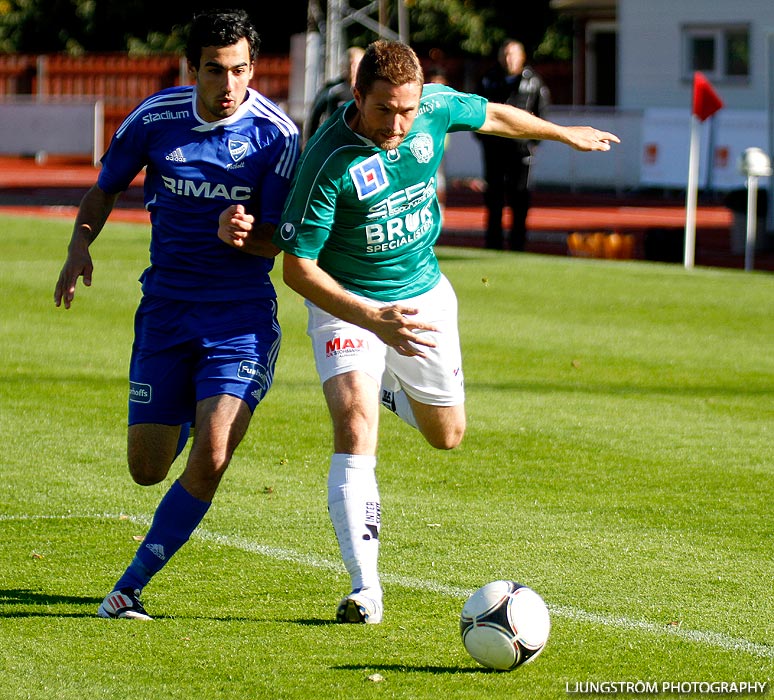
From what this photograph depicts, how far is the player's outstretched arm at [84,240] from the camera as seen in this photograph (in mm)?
5832

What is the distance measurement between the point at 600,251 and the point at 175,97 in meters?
14.4

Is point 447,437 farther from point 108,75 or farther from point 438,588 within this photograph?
point 108,75

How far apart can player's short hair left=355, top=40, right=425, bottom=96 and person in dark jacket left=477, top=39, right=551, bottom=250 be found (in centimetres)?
1144

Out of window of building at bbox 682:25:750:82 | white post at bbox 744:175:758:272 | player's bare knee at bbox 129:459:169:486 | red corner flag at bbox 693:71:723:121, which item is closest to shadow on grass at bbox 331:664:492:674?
player's bare knee at bbox 129:459:169:486

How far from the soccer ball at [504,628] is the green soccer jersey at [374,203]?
1.46 metres

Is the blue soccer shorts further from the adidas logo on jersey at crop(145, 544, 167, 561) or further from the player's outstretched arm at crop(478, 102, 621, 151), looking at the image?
the player's outstretched arm at crop(478, 102, 621, 151)

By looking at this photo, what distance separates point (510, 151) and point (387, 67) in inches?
509

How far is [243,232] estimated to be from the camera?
534 cm

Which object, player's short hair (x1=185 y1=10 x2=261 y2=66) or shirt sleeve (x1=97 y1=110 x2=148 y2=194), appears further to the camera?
shirt sleeve (x1=97 y1=110 x2=148 y2=194)

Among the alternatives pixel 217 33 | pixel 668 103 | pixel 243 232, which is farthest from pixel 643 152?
pixel 243 232

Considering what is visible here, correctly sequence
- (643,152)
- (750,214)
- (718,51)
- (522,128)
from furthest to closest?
(718,51) < (643,152) < (750,214) < (522,128)

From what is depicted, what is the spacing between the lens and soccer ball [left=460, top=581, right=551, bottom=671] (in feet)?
15.7

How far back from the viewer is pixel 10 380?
10.4m

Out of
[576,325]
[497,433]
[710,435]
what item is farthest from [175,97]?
[576,325]
